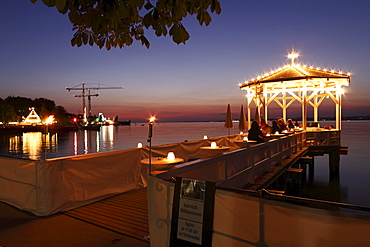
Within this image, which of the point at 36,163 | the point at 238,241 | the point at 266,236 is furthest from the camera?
the point at 36,163

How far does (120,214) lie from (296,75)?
15.2 meters

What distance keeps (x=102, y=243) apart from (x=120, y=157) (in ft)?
11.4

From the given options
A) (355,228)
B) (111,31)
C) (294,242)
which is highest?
(111,31)

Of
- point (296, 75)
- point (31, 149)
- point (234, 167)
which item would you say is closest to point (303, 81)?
point (296, 75)

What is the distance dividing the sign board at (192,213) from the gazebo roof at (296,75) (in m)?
15.6

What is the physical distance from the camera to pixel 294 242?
2.32 meters

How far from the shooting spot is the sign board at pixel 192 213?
287 cm

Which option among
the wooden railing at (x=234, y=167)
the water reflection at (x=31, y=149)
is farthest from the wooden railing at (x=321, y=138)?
the water reflection at (x=31, y=149)

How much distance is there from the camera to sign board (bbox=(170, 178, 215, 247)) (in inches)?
113

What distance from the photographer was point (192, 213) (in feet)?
9.80

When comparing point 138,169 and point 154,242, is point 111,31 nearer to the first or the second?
point 154,242

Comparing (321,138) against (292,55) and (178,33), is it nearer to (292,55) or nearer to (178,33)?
(292,55)

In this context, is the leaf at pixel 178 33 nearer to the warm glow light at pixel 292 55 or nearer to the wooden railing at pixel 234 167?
the wooden railing at pixel 234 167

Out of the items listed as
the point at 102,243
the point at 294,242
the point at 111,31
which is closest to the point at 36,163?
the point at 102,243
